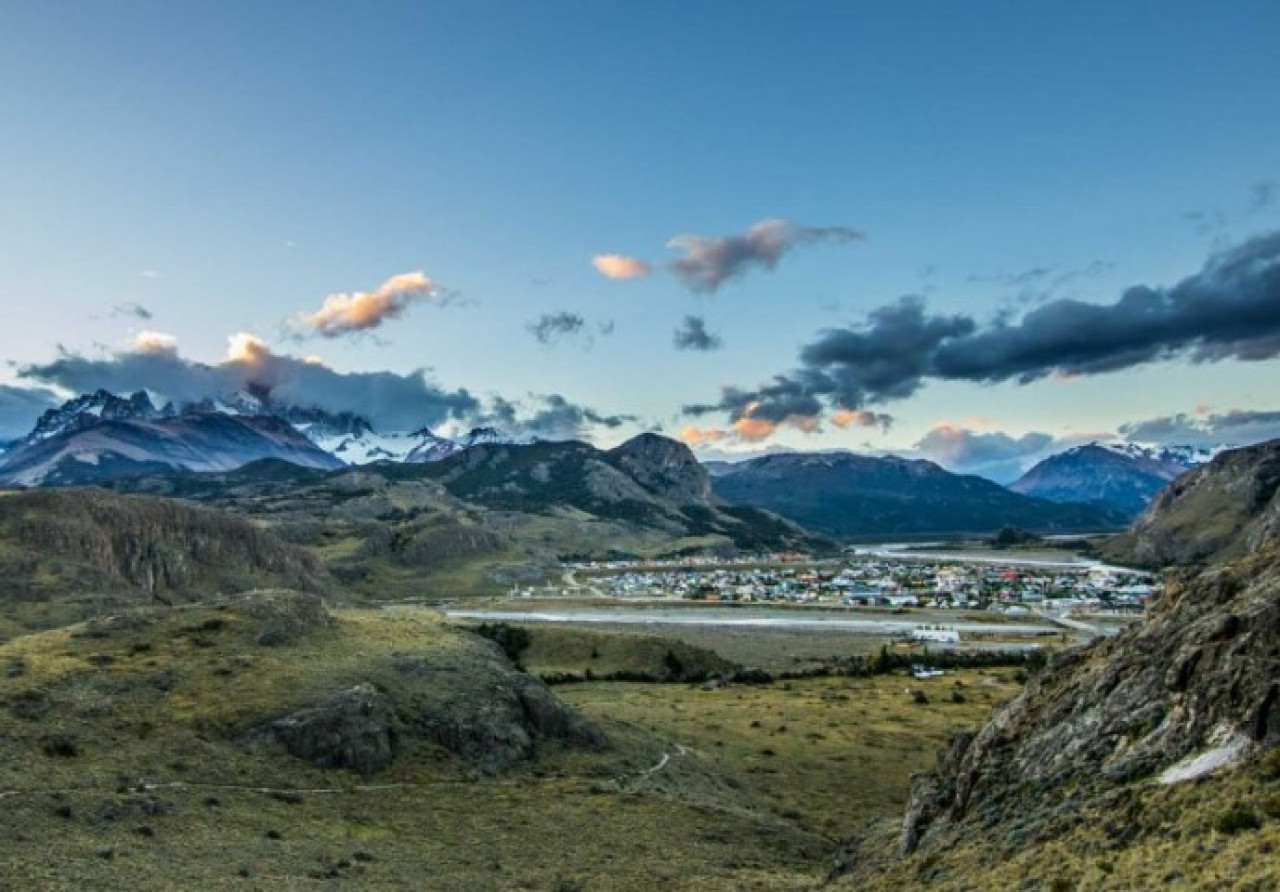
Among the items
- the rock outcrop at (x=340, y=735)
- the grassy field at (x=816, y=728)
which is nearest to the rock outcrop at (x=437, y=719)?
the rock outcrop at (x=340, y=735)

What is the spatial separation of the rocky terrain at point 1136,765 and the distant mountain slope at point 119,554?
118m

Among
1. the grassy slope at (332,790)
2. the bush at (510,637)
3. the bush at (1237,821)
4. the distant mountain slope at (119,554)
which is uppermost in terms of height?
the distant mountain slope at (119,554)

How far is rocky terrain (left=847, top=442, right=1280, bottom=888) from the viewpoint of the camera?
22359 mm

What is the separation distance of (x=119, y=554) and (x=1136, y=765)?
6313 inches

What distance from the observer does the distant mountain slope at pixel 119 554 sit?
125062 millimetres

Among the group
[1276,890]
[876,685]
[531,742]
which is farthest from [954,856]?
[876,685]

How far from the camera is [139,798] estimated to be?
1592 inches

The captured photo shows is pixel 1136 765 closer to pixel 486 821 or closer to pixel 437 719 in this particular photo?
pixel 486 821

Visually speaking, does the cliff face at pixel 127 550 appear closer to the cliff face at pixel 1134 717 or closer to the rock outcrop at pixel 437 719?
the rock outcrop at pixel 437 719

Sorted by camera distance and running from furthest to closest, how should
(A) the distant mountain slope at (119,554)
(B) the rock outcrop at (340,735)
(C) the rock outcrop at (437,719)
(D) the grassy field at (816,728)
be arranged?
(A) the distant mountain slope at (119,554) < (D) the grassy field at (816,728) < (C) the rock outcrop at (437,719) < (B) the rock outcrop at (340,735)

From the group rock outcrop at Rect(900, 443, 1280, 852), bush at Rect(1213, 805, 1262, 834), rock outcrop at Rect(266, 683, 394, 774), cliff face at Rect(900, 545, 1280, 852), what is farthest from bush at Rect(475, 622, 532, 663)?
bush at Rect(1213, 805, 1262, 834)

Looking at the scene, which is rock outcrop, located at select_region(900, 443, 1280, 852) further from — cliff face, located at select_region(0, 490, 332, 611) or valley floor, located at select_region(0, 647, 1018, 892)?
cliff face, located at select_region(0, 490, 332, 611)

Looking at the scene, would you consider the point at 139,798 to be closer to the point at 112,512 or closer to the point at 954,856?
the point at 954,856

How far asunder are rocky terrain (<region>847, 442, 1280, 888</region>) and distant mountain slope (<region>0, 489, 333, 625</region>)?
4630 inches
